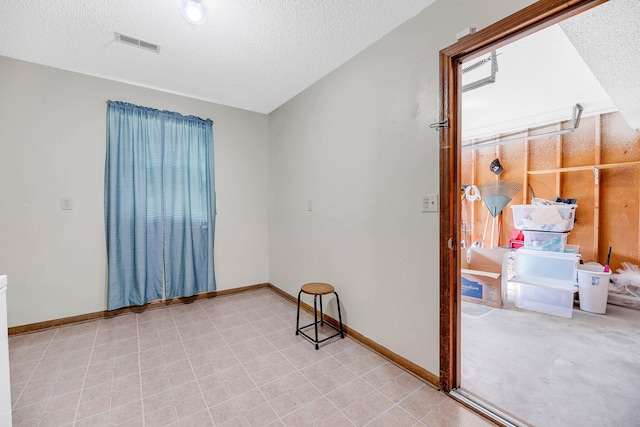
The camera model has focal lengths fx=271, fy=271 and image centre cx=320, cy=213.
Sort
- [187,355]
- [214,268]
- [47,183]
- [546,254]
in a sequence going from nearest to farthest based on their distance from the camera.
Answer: [187,355]
[47,183]
[546,254]
[214,268]

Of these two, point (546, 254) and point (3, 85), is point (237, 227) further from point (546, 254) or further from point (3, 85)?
point (546, 254)

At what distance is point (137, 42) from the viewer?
2209mm

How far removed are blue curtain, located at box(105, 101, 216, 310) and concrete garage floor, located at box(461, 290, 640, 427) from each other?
307 centimetres

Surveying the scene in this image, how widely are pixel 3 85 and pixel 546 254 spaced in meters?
5.79

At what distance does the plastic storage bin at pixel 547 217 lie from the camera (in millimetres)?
3162

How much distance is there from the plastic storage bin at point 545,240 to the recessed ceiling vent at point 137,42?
4.46 metres

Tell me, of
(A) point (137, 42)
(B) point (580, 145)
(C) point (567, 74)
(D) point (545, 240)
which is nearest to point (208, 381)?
(A) point (137, 42)

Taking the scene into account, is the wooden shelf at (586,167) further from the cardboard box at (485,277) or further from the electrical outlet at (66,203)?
the electrical outlet at (66,203)

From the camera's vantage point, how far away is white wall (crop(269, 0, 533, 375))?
1.79m

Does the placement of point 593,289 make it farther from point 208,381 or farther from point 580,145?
point 208,381

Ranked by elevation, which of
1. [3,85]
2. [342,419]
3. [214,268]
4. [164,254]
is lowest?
[342,419]

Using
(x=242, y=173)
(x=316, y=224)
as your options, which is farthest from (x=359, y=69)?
(x=242, y=173)

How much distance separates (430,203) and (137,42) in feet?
8.61

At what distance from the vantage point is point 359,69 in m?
2.37
